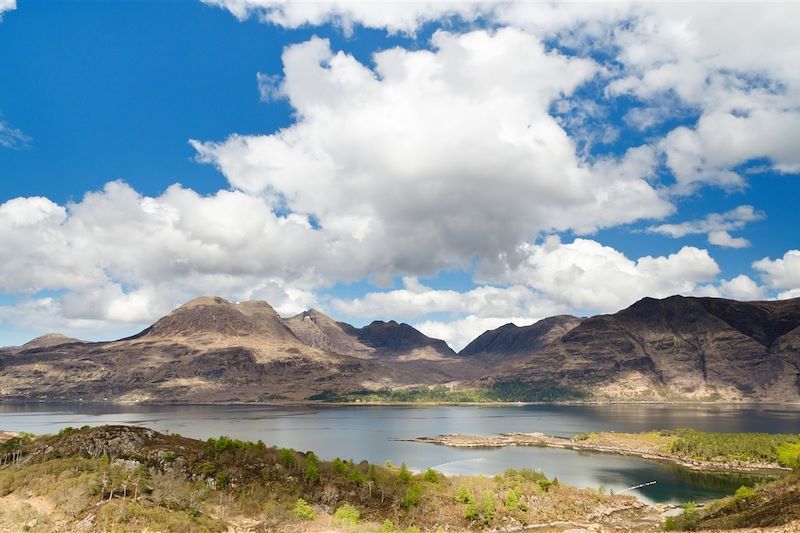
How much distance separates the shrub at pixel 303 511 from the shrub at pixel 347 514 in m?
3.14

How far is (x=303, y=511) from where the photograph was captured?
68.6 meters

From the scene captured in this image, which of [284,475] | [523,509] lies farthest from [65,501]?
[523,509]

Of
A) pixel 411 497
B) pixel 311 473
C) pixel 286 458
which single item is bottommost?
pixel 411 497

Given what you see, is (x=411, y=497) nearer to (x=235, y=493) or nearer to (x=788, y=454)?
(x=235, y=493)

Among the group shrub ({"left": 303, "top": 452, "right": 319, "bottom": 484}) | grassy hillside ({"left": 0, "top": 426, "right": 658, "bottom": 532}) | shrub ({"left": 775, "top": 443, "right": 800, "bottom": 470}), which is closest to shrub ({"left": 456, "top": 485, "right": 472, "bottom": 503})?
grassy hillside ({"left": 0, "top": 426, "right": 658, "bottom": 532})

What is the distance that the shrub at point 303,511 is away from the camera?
67.9 metres

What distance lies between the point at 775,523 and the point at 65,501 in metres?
72.6

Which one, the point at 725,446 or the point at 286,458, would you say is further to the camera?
the point at 725,446

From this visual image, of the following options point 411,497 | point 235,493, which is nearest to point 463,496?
point 411,497

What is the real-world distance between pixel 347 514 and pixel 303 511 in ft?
19.7

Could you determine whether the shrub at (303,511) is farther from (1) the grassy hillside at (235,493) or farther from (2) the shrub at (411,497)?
(2) the shrub at (411,497)

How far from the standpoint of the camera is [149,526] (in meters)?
49.7

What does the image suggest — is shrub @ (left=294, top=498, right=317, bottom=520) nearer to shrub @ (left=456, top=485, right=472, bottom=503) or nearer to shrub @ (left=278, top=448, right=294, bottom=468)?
shrub @ (left=278, top=448, right=294, bottom=468)

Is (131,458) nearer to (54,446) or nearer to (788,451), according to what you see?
Answer: (54,446)
